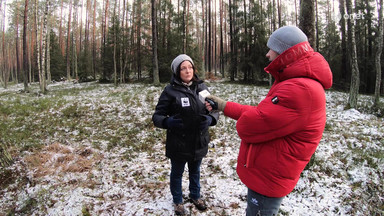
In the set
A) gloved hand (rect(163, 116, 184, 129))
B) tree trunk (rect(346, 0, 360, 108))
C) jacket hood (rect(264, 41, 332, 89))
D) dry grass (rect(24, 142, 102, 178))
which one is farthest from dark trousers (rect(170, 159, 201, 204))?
tree trunk (rect(346, 0, 360, 108))

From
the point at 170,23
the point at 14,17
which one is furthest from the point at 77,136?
the point at 14,17

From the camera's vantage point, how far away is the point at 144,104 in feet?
29.6

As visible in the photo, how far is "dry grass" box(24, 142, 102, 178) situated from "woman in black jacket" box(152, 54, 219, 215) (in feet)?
9.35

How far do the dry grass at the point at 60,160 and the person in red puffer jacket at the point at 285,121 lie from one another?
404 centimetres

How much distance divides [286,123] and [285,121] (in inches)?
0.7

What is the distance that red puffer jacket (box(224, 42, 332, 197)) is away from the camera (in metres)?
1.30

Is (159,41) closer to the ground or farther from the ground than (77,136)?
farther from the ground

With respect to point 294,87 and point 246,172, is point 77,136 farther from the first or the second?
point 294,87

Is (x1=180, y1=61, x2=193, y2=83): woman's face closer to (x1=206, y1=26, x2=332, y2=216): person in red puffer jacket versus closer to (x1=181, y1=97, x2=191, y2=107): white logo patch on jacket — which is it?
(x1=181, y1=97, x2=191, y2=107): white logo patch on jacket

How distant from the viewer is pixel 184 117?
2.43 meters

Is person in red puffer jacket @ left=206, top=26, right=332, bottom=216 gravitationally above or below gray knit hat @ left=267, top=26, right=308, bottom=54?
below

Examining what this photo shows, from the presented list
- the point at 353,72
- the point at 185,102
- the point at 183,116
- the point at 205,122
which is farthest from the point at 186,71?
the point at 353,72

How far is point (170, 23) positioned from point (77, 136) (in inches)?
Result: 621

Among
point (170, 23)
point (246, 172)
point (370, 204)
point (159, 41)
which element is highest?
point (170, 23)
